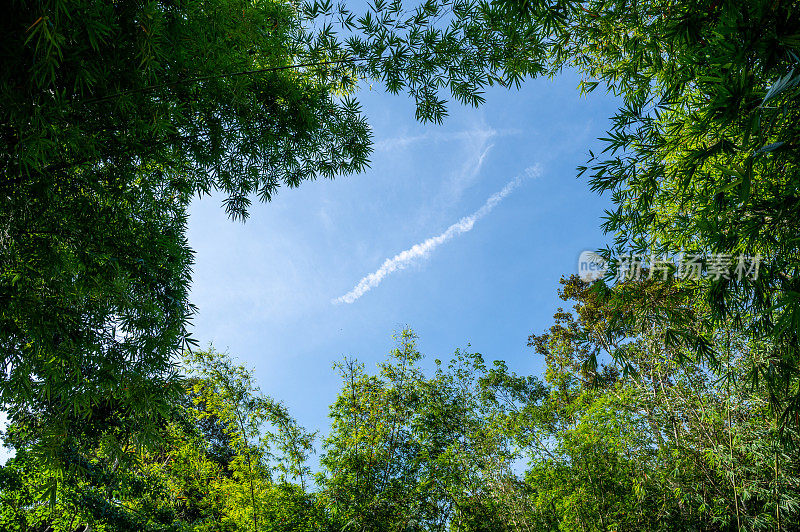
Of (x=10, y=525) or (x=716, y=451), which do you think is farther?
(x=10, y=525)

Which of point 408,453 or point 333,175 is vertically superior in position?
point 333,175

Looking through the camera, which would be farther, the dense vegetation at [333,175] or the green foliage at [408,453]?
the green foliage at [408,453]

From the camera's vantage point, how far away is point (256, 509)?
5.01m

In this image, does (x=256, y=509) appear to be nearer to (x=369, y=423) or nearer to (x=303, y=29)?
(x=369, y=423)

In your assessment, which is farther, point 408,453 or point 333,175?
point 408,453

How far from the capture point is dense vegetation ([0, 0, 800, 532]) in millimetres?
1686

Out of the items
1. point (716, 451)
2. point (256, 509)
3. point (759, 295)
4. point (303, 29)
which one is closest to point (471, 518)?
point (256, 509)

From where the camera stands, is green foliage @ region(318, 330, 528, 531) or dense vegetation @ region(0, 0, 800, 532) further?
green foliage @ region(318, 330, 528, 531)

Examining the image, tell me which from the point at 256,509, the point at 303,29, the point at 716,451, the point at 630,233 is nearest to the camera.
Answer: the point at 630,233

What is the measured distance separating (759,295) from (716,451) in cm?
357

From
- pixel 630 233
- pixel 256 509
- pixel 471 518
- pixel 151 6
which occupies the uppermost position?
pixel 151 6

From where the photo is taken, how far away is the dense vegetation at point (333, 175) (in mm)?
1686

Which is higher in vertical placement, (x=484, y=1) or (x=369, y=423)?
(x=484, y=1)

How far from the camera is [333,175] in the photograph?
3.76m
